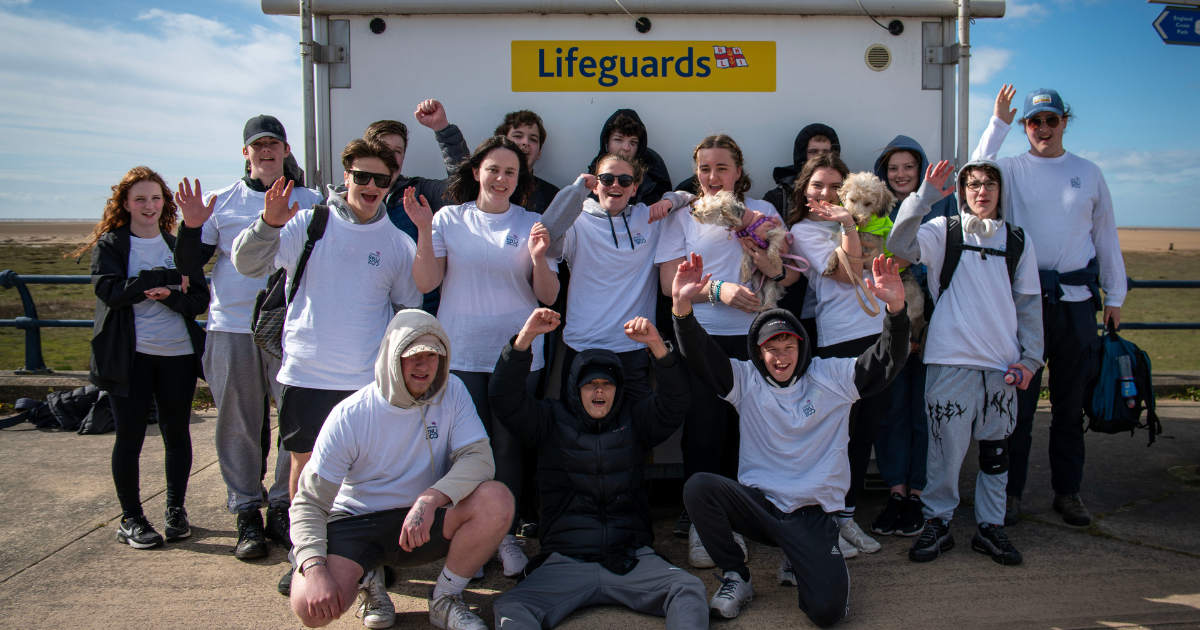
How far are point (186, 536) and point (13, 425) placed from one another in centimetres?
345

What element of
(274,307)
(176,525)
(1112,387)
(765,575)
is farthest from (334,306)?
→ (1112,387)

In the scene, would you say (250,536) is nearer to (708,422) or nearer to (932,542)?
(708,422)

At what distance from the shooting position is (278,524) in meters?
3.57

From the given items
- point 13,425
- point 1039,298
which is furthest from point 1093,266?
point 13,425

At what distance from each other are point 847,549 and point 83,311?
2099 centimetres

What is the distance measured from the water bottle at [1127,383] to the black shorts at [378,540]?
350 cm

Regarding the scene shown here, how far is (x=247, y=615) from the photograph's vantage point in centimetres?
293

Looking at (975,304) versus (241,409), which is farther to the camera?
(241,409)

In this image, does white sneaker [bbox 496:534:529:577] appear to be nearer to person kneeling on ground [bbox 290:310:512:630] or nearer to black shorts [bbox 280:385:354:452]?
person kneeling on ground [bbox 290:310:512:630]

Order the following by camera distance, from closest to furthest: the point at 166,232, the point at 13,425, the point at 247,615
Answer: the point at 247,615 → the point at 166,232 → the point at 13,425

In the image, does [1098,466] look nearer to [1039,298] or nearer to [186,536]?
[1039,298]

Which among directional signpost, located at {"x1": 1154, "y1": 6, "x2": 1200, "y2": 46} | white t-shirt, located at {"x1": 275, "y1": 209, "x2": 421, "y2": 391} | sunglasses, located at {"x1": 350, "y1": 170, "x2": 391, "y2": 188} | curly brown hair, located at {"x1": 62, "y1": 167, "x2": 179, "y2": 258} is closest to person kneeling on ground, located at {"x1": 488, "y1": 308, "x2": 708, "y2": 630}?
white t-shirt, located at {"x1": 275, "y1": 209, "x2": 421, "y2": 391}

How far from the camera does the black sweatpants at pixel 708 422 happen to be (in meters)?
3.47

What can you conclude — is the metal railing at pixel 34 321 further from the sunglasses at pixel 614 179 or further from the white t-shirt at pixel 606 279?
the sunglasses at pixel 614 179
